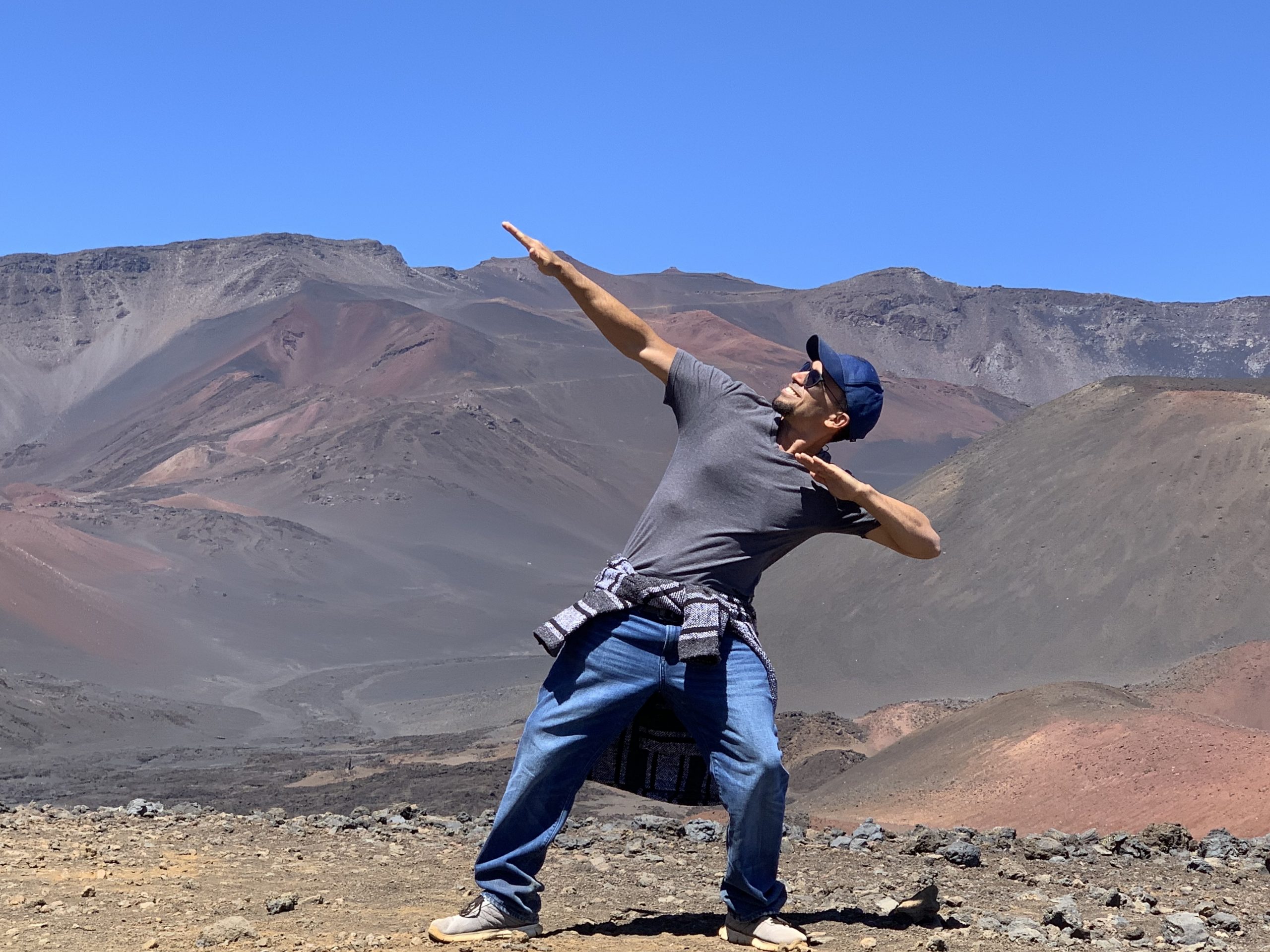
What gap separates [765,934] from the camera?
3.57 metres

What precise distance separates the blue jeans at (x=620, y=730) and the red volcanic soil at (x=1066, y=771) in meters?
6.81

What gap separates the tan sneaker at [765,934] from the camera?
3.56 meters

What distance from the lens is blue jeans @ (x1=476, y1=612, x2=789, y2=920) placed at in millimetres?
3512

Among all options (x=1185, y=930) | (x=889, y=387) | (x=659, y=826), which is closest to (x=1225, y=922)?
(x=1185, y=930)

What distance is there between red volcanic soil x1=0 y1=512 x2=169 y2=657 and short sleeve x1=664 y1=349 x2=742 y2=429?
32091 mm

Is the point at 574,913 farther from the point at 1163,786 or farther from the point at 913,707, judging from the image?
the point at 913,707

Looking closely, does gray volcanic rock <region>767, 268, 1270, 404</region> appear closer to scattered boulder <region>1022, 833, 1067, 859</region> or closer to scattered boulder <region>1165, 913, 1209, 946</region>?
scattered boulder <region>1022, 833, 1067, 859</region>

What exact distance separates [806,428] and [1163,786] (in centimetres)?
871

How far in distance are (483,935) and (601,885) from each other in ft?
4.17

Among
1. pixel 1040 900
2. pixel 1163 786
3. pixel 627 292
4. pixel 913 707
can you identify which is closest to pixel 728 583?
pixel 1040 900

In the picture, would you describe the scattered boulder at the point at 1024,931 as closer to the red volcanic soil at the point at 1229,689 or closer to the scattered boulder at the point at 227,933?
the scattered boulder at the point at 227,933

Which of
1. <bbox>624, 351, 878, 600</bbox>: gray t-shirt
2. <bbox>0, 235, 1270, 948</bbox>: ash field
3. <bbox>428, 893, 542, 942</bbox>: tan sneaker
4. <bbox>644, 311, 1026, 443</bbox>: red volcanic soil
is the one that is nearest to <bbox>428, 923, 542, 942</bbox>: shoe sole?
<bbox>428, 893, 542, 942</bbox>: tan sneaker

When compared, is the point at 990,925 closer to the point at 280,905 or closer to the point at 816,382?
the point at 816,382

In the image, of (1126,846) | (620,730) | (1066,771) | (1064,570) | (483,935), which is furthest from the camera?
(1064,570)
